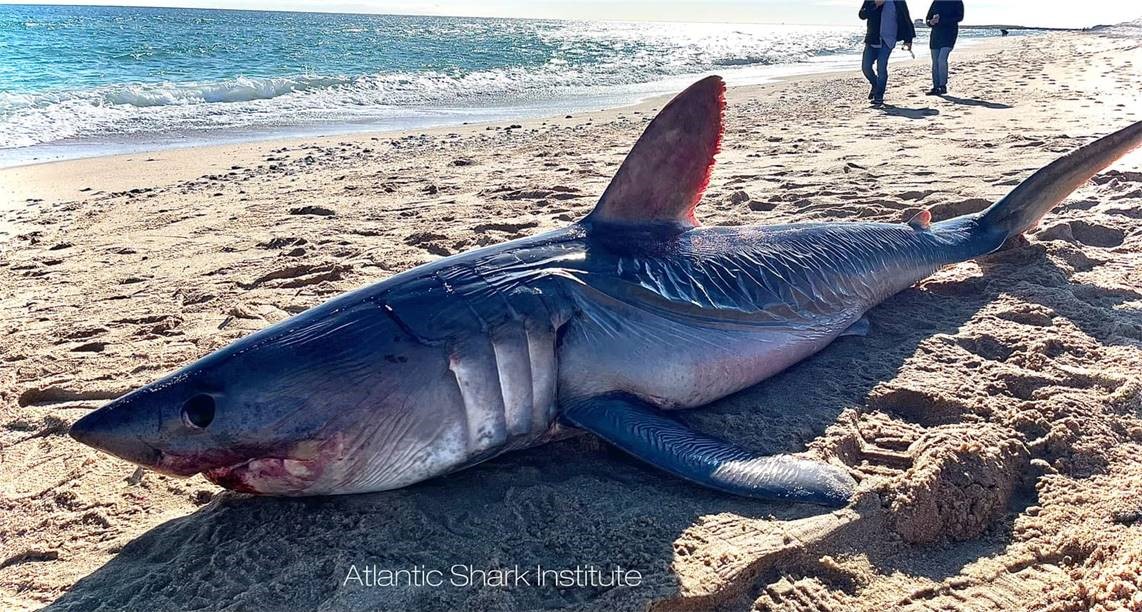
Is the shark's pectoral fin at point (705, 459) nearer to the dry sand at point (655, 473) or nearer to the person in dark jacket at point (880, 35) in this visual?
the dry sand at point (655, 473)

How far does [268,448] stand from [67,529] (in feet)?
2.50

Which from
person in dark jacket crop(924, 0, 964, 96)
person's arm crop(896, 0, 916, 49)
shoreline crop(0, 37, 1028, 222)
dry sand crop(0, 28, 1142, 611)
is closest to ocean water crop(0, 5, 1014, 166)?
shoreline crop(0, 37, 1028, 222)

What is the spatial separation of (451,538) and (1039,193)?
363 cm

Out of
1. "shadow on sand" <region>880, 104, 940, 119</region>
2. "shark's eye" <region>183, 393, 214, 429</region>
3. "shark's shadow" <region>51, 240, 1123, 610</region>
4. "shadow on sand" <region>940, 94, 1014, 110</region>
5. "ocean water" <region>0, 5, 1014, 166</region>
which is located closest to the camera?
"shark's shadow" <region>51, 240, 1123, 610</region>

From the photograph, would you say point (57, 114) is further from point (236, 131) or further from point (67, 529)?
point (67, 529)

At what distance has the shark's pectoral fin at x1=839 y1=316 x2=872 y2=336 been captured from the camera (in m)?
3.21

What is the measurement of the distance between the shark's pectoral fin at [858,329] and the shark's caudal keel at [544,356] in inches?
0.6

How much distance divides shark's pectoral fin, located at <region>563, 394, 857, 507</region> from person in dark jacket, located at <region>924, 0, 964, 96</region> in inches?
474

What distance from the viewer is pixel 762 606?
182 cm

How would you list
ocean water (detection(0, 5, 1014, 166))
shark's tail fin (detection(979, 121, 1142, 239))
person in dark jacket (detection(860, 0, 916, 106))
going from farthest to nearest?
ocean water (detection(0, 5, 1014, 166)), person in dark jacket (detection(860, 0, 916, 106)), shark's tail fin (detection(979, 121, 1142, 239))

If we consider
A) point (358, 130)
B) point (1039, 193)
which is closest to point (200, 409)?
point (1039, 193)

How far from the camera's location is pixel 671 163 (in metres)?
2.95

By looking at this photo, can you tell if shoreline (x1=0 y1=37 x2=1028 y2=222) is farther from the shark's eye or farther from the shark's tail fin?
the shark's tail fin

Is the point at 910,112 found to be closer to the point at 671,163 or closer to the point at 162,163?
the point at 671,163
